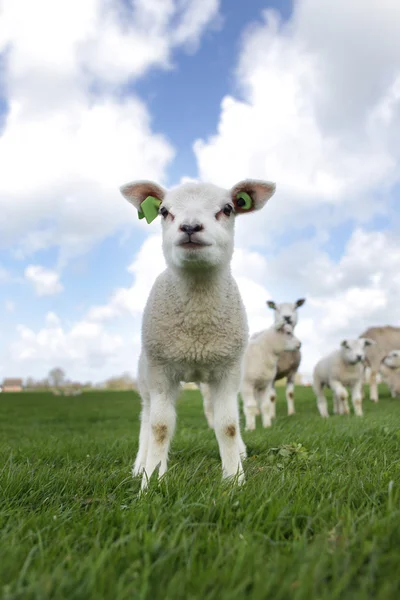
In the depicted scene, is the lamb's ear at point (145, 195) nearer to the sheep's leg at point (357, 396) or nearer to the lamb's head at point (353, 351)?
the lamb's head at point (353, 351)

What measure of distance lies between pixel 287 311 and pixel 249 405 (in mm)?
2801

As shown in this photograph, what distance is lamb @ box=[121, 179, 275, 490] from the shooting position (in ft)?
12.3

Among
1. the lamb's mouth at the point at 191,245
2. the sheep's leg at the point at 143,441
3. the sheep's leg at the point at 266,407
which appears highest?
the lamb's mouth at the point at 191,245

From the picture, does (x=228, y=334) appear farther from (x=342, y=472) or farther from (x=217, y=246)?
(x=342, y=472)

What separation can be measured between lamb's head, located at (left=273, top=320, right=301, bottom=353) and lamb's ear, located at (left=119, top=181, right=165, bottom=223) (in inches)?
258

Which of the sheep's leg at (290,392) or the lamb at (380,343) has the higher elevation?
the lamb at (380,343)

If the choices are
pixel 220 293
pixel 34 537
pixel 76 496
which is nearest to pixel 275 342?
pixel 220 293

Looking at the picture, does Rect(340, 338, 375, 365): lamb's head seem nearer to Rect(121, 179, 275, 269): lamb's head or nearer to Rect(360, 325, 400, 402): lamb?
Rect(360, 325, 400, 402): lamb

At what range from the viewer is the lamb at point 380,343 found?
55.9 feet

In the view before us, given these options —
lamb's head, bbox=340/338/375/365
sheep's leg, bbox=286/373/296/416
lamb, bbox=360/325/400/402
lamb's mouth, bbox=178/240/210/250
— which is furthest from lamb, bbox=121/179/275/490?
lamb, bbox=360/325/400/402

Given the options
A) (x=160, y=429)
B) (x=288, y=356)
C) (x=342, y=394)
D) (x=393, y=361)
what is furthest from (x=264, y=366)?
(x=393, y=361)

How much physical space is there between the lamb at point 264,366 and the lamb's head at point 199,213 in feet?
17.5

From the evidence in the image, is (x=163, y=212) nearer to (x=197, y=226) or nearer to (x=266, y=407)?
(x=197, y=226)

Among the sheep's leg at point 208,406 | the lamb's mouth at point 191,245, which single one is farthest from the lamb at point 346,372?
the lamb's mouth at point 191,245
